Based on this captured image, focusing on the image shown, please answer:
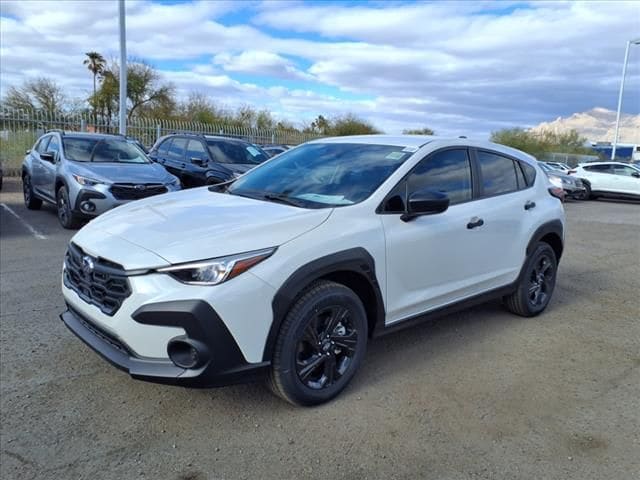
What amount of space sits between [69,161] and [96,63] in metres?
46.8

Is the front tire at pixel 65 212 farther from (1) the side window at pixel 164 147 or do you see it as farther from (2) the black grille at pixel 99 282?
(2) the black grille at pixel 99 282

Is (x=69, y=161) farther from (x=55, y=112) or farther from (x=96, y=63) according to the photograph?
(x=96, y=63)

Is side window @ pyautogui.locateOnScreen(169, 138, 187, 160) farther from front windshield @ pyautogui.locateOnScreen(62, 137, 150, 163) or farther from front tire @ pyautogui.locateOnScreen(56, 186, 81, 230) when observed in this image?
front tire @ pyautogui.locateOnScreen(56, 186, 81, 230)

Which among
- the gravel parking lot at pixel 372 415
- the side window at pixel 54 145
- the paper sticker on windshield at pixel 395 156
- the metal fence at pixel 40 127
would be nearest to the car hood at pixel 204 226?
the paper sticker on windshield at pixel 395 156

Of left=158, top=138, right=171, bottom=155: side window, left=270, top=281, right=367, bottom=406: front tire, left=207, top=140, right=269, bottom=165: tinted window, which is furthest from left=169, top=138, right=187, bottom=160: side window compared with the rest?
left=270, top=281, right=367, bottom=406: front tire

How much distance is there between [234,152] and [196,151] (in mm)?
809

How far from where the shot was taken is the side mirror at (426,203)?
3.46m

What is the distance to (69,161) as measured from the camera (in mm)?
8539

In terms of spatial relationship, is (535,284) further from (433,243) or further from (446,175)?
(433,243)

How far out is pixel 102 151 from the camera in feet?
30.1

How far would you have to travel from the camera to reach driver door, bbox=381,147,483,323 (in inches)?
140

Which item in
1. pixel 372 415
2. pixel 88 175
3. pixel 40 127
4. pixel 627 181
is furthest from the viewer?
pixel 627 181

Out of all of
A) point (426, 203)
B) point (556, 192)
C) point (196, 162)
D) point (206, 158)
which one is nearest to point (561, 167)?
point (206, 158)

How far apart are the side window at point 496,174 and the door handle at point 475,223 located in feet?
1.08
